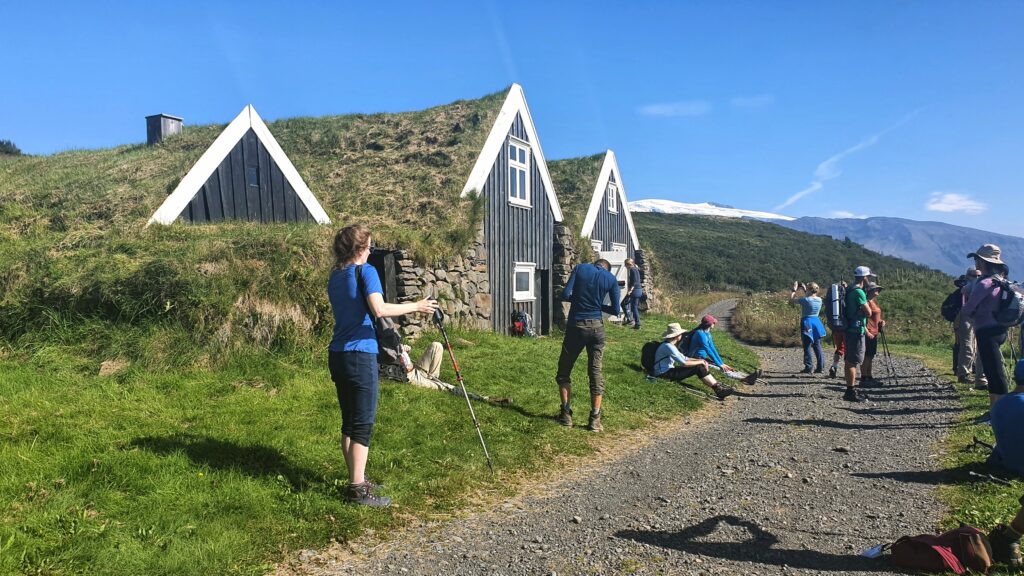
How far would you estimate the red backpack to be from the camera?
3.38 metres

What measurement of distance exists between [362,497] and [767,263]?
206ft

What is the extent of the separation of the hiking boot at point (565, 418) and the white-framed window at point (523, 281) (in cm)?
821

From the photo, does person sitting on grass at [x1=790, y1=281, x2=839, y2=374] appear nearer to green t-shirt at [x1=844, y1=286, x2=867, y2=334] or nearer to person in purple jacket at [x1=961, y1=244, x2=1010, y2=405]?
green t-shirt at [x1=844, y1=286, x2=867, y2=334]

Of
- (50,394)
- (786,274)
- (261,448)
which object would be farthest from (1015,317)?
(786,274)

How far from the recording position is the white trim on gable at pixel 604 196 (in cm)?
2135

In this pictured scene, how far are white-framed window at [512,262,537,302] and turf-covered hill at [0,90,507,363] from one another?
2441 mm

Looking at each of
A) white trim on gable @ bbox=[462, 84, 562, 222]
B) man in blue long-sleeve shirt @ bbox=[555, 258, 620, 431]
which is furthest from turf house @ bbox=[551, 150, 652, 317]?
man in blue long-sleeve shirt @ bbox=[555, 258, 620, 431]

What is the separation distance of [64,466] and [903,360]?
16186mm

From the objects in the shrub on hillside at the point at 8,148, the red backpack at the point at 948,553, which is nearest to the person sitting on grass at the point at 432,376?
the red backpack at the point at 948,553

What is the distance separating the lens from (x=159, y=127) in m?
16.6

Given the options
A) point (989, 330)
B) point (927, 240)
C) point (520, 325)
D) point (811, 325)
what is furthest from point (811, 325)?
point (927, 240)

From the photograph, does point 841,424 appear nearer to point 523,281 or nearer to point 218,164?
point 523,281

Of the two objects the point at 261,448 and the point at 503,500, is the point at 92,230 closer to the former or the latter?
the point at 261,448

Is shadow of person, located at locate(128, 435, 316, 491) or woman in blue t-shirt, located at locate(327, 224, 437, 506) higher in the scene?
woman in blue t-shirt, located at locate(327, 224, 437, 506)
